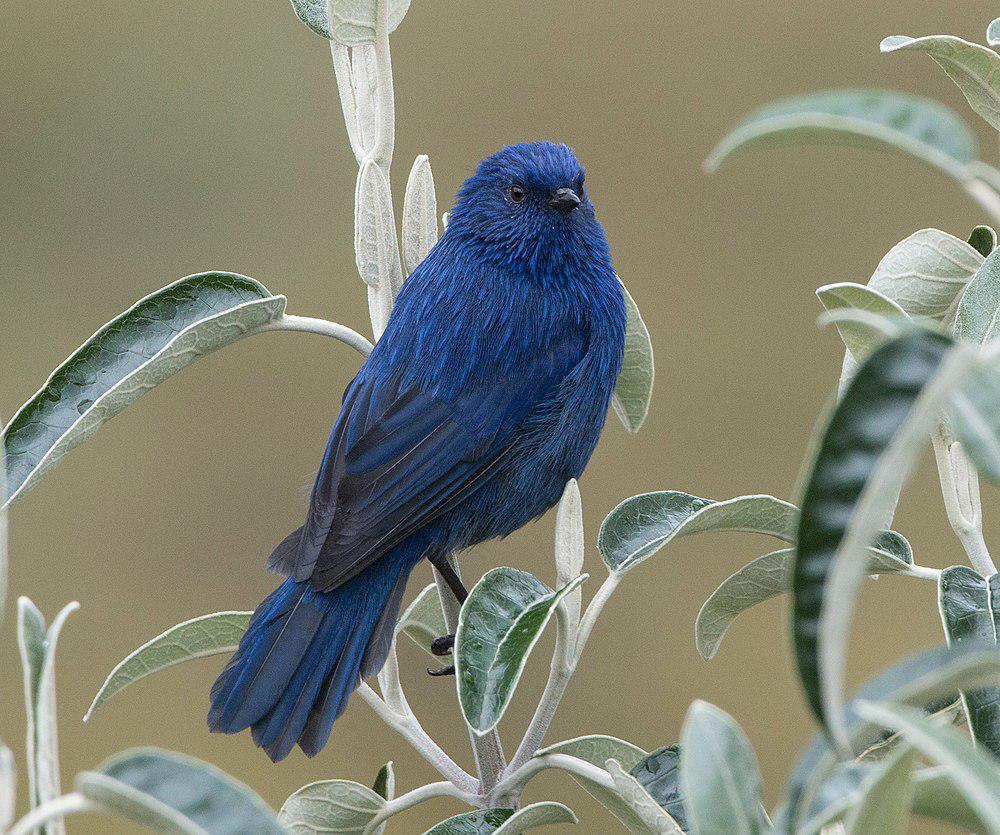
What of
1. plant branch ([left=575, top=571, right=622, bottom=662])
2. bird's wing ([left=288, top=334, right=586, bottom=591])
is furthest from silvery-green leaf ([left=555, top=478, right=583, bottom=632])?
bird's wing ([left=288, top=334, right=586, bottom=591])

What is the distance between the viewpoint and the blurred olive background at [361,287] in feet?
16.4

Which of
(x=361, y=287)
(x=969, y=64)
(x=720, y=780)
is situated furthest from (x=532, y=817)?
(x=361, y=287)

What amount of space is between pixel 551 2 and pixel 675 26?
29.6 inches

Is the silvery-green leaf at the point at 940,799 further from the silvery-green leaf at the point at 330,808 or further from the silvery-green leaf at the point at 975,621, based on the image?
the silvery-green leaf at the point at 330,808

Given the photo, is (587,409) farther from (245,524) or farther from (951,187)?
(951,187)

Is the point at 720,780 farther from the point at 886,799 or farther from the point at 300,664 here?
the point at 300,664

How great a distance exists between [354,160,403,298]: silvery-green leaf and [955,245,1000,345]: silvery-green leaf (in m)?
0.70

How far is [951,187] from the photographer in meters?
6.26

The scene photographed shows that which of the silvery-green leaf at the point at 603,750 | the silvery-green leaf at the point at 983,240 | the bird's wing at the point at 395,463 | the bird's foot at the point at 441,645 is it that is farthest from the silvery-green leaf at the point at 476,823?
the silvery-green leaf at the point at 983,240

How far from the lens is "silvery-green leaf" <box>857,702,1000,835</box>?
2.25 feet

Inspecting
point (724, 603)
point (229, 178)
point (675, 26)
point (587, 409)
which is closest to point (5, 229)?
point (229, 178)

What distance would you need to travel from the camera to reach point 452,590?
6.27ft

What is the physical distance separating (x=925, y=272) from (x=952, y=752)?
33.6 inches

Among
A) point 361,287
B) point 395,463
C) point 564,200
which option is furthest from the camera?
point 361,287
